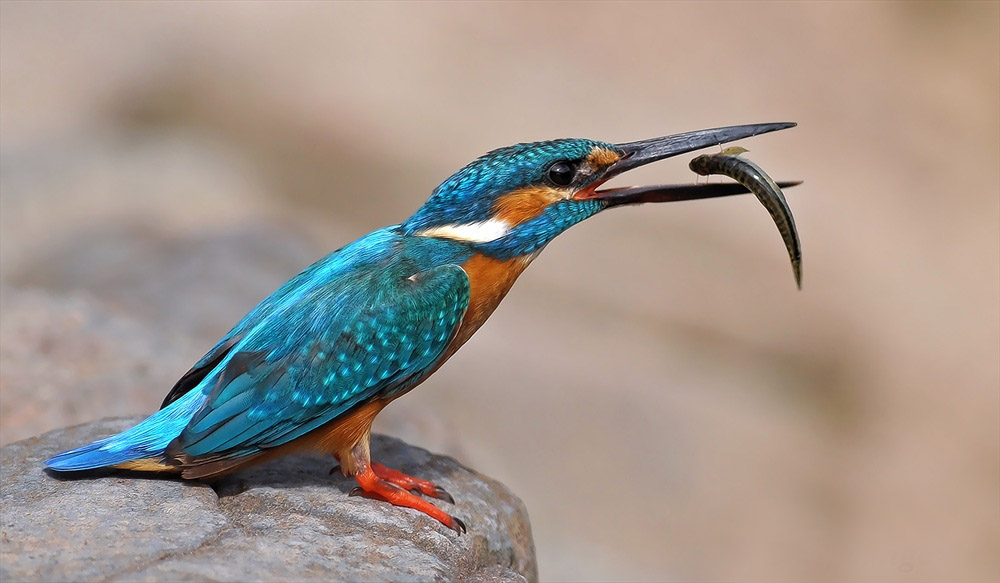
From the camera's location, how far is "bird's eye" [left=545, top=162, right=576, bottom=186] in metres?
3.77

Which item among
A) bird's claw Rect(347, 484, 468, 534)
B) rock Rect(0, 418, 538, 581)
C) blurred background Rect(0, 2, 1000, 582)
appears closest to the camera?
rock Rect(0, 418, 538, 581)

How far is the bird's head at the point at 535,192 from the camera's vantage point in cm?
376

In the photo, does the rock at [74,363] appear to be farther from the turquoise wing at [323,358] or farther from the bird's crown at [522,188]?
the bird's crown at [522,188]

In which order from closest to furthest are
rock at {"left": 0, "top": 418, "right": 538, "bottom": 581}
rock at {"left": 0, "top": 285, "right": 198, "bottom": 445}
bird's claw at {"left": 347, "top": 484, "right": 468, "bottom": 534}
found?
rock at {"left": 0, "top": 418, "right": 538, "bottom": 581}, bird's claw at {"left": 347, "top": 484, "right": 468, "bottom": 534}, rock at {"left": 0, "top": 285, "right": 198, "bottom": 445}

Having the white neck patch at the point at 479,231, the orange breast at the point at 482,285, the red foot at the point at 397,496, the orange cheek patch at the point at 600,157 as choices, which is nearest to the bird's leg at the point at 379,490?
the red foot at the point at 397,496

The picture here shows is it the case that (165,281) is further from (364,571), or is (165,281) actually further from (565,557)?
(364,571)

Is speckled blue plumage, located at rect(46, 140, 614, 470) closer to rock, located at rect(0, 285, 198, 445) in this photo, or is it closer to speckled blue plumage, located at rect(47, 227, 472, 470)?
speckled blue plumage, located at rect(47, 227, 472, 470)

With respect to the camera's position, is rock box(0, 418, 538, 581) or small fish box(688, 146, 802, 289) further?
small fish box(688, 146, 802, 289)

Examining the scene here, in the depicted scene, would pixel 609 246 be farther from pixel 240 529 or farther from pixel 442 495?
pixel 240 529

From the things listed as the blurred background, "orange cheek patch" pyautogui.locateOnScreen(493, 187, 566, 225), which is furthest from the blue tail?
the blurred background

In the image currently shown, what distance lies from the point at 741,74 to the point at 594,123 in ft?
5.11

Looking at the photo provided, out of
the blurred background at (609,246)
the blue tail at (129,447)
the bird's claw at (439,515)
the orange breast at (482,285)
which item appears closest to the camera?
the blue tail at (129,447)

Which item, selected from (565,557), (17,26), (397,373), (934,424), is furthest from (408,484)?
(17,26)

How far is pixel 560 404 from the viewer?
7.44m
